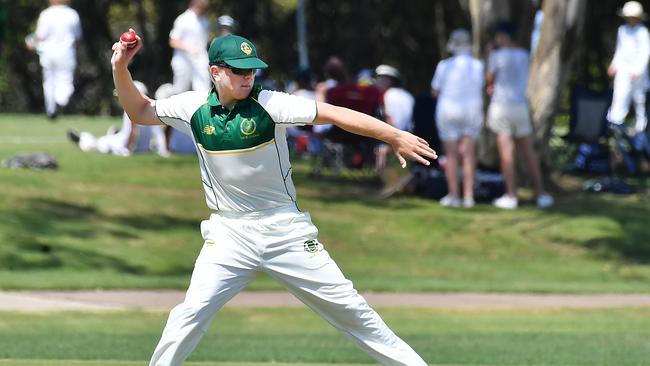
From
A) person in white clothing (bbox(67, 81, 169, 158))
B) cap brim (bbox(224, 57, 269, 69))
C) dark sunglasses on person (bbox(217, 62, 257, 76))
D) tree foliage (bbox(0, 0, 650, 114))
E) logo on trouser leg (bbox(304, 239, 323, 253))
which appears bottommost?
tree foliage (bbox(0, 0, 650, 114))

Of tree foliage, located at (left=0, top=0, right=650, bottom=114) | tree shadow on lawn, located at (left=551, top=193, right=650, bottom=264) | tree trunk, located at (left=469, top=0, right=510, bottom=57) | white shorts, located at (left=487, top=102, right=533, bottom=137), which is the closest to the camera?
tree shadow on lawn, located at (left=551, top=193, right=650, bottom=264)

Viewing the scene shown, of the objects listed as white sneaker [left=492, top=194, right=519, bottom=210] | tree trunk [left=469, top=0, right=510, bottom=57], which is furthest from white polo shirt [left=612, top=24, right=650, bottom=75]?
white sneaker [left=492, top=194, right=519, bottom=210]

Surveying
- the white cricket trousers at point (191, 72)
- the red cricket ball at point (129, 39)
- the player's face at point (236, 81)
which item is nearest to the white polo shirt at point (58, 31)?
the white cricket trousers at point (191, 72)

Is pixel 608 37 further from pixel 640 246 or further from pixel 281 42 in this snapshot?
pixel 640 246

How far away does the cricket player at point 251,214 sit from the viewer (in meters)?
6.43

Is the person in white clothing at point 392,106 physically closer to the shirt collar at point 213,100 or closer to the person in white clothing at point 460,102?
the person in white clothing at point 460,102

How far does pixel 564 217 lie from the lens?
1612 cm

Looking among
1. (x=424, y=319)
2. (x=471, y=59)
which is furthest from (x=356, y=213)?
(x=424, y=319)

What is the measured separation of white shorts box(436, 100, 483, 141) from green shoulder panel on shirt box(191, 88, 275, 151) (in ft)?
31.6

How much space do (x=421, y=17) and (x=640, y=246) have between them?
67.8 feet

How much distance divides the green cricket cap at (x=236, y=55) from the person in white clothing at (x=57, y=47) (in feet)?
43.6

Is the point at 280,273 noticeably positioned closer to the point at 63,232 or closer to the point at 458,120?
the point at 63,232

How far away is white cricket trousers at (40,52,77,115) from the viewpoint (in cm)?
1934

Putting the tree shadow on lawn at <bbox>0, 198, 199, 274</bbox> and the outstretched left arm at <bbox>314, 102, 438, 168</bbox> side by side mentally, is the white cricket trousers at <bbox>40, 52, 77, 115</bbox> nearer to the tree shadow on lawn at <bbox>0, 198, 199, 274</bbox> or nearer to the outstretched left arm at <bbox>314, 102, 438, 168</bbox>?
the tree shadow on lawn at <bbox>0, 198, 199, 274</bbox>
